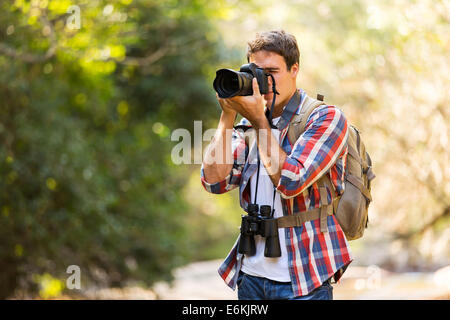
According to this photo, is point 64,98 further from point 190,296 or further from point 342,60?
point 342,60

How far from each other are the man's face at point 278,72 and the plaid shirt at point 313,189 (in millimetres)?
62

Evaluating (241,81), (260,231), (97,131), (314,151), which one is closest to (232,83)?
(241,81)

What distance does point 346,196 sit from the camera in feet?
6.87

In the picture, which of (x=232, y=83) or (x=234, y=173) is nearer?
(x=232, y=83)

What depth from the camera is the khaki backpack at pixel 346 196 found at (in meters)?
2.04

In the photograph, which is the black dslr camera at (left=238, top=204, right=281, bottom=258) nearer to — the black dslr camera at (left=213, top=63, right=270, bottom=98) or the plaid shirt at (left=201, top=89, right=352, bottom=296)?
the plaid shirt at (left=201, top=89, right=352, bottom=296)

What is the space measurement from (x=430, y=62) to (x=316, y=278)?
20.2 feet

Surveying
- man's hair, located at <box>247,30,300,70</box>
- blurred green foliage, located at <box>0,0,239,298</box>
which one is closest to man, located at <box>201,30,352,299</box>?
man's hair, located at <box>247,30,300,70</box>

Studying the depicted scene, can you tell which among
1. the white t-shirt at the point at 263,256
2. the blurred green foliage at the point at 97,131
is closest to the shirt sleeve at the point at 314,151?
the white t-shirt at the point at 263,256

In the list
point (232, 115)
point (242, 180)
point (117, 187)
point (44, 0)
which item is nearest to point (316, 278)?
point (242, 180)

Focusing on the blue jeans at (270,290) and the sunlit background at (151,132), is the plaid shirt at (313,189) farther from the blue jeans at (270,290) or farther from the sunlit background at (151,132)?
the sunlit background at (151,132)

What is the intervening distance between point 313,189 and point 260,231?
23cm

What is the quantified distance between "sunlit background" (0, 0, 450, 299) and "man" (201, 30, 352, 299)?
369cm

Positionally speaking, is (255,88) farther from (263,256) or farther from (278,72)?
(263,256)
